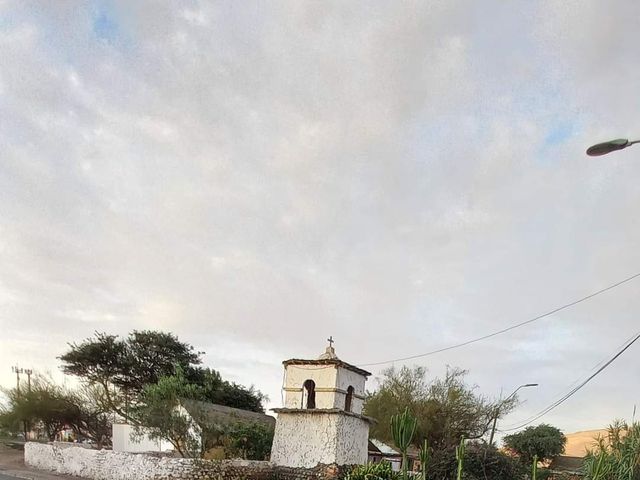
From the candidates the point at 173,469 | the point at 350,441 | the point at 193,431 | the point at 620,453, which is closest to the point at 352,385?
the point at 350,441

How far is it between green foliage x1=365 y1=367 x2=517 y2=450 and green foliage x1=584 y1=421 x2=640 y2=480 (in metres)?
22.5

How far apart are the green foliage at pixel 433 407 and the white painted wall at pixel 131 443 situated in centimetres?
1562

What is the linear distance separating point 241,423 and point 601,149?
941 inches

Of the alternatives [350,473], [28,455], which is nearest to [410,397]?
[350,473]

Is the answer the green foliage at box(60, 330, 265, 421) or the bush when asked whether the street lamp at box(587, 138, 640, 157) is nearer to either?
the bush

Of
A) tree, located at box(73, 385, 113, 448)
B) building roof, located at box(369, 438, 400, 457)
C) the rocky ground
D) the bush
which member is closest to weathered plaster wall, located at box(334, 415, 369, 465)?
the bush

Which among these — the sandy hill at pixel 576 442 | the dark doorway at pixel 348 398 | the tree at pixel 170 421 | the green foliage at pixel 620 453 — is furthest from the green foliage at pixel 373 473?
the sandy hill at pixel 576 442

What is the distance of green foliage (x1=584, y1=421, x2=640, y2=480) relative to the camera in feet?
46.1

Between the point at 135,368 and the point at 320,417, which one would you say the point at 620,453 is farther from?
the point at 135,368

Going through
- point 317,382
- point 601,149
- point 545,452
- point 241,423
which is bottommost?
point 545,452

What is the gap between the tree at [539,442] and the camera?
174ft

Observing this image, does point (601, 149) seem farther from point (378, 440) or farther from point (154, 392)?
point (378, 440)

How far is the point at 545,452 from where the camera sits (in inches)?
2092

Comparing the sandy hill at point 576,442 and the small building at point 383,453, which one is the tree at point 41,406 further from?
the sandy hill at point 576,442
